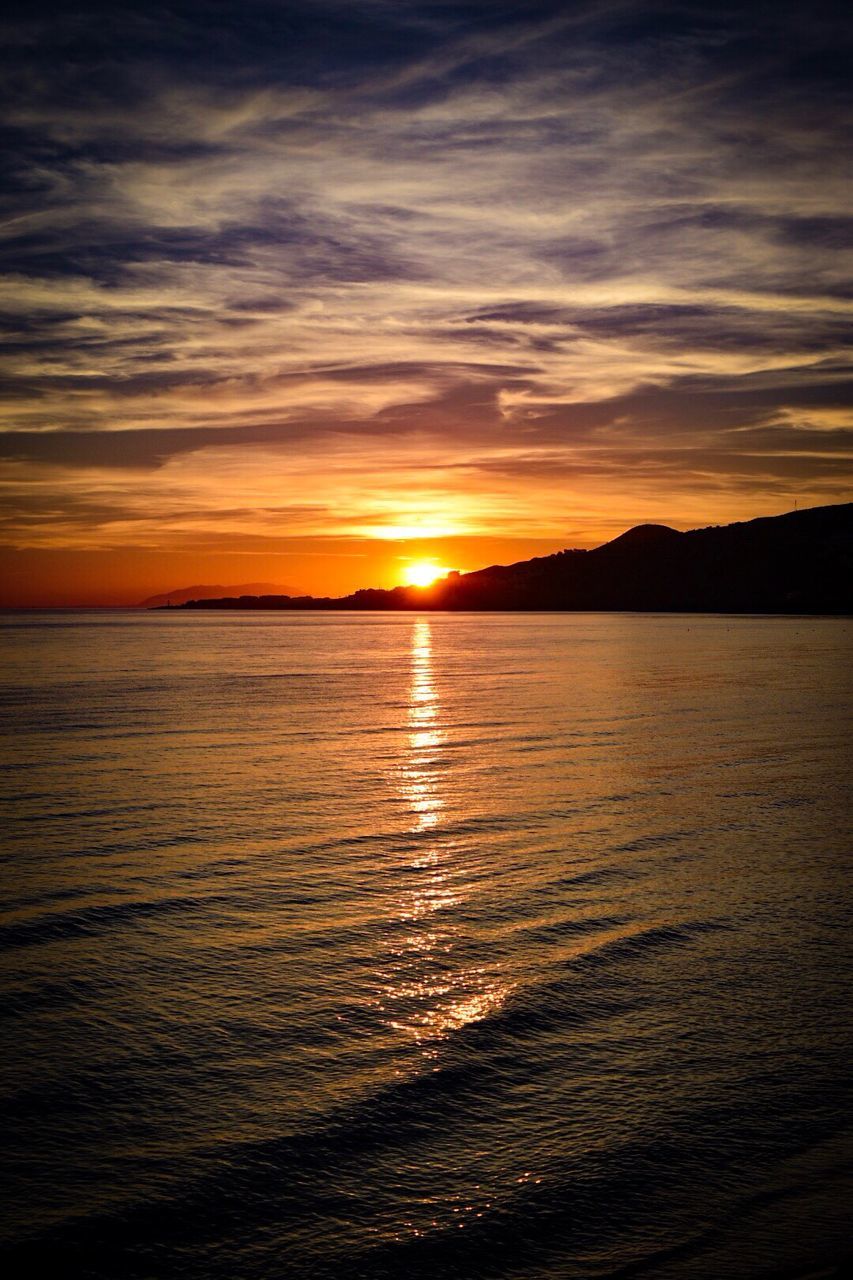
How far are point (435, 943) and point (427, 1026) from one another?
2613 mm

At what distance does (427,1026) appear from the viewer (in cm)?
1040

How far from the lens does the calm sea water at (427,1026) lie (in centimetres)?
703

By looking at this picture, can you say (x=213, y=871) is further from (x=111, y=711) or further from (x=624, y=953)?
(x=111, y=711)

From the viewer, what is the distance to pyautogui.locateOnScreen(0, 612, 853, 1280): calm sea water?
703 centimetres

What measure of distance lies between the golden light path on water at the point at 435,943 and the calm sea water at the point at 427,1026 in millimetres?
56

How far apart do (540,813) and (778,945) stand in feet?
29.4

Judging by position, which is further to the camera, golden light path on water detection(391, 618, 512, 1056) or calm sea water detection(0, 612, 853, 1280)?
golden light path on water detection(391, 618, 512, 1056)

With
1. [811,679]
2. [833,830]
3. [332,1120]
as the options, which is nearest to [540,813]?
[833,830]

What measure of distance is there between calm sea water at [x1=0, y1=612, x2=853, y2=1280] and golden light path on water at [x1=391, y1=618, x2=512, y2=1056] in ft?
0.19

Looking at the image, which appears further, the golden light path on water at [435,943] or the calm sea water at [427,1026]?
the golden light path on water at [435,943]

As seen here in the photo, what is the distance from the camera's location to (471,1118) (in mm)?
8484

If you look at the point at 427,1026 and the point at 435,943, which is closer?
the point at 427,1026

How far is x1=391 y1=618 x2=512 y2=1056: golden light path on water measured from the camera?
35.1 feet

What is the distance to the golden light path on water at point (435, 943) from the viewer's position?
10695 mm
